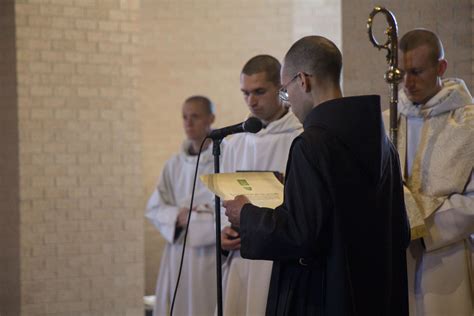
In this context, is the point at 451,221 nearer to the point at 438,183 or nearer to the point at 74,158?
the point at 438,183

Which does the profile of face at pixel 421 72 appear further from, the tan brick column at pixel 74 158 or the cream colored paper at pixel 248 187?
the tan brick column at pixel 74 158

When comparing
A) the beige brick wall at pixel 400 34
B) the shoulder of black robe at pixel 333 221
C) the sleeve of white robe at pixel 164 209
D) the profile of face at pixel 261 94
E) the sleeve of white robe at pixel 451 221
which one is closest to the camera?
the shoulder of black robe at pixel 333 221

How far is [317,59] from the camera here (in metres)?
3.38

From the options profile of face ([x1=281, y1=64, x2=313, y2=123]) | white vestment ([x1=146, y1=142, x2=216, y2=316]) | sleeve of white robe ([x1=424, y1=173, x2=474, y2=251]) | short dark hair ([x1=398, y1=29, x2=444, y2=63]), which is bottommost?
white vestment ([x1=146, y1=142, x2=216, y2=316])

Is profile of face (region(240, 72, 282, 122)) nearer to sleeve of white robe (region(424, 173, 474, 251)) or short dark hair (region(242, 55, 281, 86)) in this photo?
short dark hair (region(242, 55, 281, 86))

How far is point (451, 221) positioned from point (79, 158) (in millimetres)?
4878

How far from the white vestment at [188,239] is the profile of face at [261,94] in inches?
53.5

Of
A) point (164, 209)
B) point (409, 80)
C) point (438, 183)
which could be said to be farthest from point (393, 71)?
point (164, 209)

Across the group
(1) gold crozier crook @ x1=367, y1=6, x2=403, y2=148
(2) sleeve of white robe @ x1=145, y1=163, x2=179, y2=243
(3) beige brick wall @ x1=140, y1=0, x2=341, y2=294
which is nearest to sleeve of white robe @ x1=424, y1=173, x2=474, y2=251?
(1) gold crozier crook @ x1=367, y1=6, x2=403, y2=148

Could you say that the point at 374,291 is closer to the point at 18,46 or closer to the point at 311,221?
the point at 311,221

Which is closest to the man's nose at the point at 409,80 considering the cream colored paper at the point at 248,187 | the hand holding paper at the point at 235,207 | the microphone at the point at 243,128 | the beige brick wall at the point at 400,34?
the cream colored paper at the point at 248,187

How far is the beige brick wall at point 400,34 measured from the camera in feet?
23.4

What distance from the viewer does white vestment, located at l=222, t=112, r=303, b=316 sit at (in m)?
5.03

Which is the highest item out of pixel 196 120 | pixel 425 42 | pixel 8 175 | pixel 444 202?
pixel 425 42
